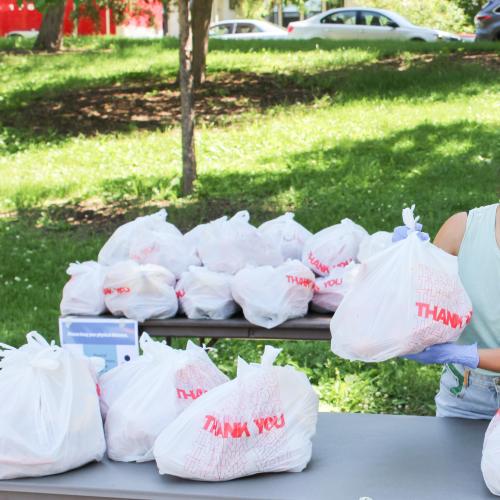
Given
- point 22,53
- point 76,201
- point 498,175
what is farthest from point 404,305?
point 22,53

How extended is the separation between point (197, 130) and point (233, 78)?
2.75 meters

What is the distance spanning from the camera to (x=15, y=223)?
329 inches

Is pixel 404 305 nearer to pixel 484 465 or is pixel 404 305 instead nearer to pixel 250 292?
pixel 484 465

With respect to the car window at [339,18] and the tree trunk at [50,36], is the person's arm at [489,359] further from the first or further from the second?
the car window at [339,18]

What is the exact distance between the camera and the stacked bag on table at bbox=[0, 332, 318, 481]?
2.39 metres

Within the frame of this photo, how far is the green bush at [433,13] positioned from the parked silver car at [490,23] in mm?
12540

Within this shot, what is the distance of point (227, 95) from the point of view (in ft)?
41.2

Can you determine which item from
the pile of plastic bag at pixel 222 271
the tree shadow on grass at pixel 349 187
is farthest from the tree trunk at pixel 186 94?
the pile of plastic bag at pixel 222 271

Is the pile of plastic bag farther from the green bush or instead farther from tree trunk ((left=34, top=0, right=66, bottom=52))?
the green bush

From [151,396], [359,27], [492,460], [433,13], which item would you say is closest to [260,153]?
[151,396]

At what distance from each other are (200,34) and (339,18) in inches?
457

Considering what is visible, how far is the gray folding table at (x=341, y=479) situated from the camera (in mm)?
2361

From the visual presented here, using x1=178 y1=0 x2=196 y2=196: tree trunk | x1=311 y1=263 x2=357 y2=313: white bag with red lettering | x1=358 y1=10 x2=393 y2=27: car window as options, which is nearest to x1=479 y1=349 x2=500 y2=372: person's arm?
x1=311 y1=263 x2=357 y2=313: white bag with red lettering

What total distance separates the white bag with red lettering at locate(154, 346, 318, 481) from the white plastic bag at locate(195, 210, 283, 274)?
1.59 m
